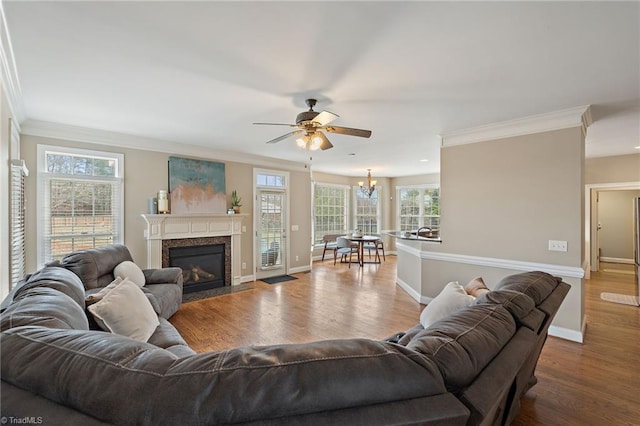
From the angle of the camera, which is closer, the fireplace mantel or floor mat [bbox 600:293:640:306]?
floor mat [bbox 600:293:640:306]

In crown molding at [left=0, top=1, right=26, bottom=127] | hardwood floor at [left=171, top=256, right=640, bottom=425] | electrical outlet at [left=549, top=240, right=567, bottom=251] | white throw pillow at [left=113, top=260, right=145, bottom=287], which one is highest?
crown molding at [left=0, top=1, right=26, bottom=127]

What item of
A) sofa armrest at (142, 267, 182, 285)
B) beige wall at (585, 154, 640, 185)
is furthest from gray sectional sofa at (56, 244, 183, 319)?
beige wall at (585, 154, 640, 185)

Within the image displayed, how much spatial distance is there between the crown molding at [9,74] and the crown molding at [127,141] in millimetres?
459

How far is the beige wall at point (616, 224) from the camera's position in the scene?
7.23 m

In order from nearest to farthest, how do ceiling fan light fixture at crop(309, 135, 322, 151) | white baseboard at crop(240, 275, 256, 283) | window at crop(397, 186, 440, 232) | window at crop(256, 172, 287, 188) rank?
ceiling fan light fixture at crop(309, 135, 322, 151) → white baseboard at crop(240, 275, 256, 283) → window at crop(256, 172, 287, 188) → window at crop(397, 186, 440, 232)

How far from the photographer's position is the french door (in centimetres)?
616

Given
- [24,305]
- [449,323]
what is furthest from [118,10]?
[449,323]

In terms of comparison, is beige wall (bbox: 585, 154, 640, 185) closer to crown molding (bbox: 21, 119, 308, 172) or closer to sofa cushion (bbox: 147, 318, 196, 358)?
crown molding (bbox: 21, 119, 308, 172)

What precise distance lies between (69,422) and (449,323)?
1.31 meters

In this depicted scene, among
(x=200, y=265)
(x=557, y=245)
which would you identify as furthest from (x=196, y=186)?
(x=557, y=245)

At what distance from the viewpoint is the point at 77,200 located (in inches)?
160

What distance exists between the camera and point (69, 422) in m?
0.72

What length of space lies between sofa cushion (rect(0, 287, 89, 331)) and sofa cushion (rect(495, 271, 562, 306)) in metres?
2.39

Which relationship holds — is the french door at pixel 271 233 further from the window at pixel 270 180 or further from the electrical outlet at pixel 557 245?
the electrical outlet at pixel 557 245
